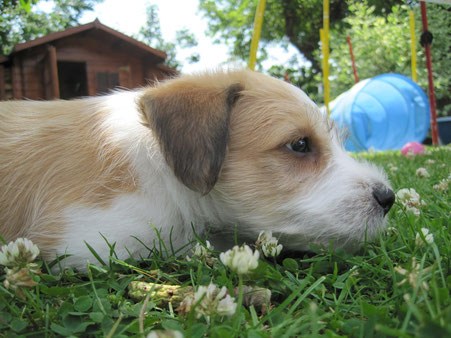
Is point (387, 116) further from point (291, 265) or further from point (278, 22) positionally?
point (278, 22)

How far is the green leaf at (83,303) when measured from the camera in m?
1.55

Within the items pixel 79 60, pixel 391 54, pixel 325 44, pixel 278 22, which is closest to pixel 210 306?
pixel 325 44

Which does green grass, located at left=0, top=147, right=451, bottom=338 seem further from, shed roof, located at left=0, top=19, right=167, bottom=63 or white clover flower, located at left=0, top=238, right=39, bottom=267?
shed roof, located at left=0, top=19, right=167, bottom=63

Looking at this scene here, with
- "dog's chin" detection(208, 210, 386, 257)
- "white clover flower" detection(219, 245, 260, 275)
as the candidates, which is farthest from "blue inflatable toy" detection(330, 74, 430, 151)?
"white clover flower" detection(219, 245, 260, 275)

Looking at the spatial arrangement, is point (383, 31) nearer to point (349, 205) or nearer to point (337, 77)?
point (337, 77)

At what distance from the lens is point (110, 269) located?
1.97 m

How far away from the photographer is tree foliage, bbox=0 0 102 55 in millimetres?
12562

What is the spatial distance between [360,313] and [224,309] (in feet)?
1.78

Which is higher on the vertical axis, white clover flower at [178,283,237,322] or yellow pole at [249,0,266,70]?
yellow pole at [249,0,266,70]

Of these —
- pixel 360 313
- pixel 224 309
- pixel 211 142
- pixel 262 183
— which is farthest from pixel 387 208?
pixel 224 309

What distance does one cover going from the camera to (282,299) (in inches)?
69.2

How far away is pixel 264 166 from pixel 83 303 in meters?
1.17

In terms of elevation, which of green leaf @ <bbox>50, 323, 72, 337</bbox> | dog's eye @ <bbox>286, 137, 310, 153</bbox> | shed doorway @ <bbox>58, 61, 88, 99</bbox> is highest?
shed doorway @ <bbox>58, 61, 88, 99</bbox>

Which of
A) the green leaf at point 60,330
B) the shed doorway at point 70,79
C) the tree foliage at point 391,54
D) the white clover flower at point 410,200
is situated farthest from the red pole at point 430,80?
the shed doorway at point 70,79
